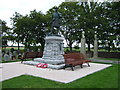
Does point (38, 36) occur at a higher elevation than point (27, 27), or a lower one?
lower

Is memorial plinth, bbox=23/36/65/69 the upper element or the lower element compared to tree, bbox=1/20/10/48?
lower

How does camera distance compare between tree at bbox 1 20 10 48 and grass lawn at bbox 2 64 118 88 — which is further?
tree at bbox 1 20 10 48

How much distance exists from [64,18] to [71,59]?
1961cm

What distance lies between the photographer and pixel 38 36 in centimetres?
2830

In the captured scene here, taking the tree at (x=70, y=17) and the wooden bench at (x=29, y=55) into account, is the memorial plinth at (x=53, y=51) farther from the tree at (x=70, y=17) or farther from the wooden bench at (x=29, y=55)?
the tree at (x=70, y=17)

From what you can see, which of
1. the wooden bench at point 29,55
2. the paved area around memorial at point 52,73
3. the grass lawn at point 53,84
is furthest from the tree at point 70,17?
the grass lawn at point 53,84

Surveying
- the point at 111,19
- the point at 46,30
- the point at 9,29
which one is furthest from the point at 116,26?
the point at 9,29

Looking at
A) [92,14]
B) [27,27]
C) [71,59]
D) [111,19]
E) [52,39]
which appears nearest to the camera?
[71,59]

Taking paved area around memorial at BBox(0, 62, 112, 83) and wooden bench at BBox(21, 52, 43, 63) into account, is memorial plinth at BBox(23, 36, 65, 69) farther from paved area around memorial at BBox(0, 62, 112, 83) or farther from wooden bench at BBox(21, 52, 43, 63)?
paved area around memorial at BBox(0, 62, 112, 83)

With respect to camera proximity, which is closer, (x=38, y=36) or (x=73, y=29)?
(x=73, y=29)

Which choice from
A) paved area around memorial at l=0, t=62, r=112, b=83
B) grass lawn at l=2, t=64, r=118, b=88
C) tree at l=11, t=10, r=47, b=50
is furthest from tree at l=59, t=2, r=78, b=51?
grass lawn at l=2, t=64, r=118, b=88

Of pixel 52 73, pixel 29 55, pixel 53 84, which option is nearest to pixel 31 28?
pixel 29 55

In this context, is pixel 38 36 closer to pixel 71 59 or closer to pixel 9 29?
pixel 9 29

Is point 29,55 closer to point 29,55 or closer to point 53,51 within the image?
point 29,55
